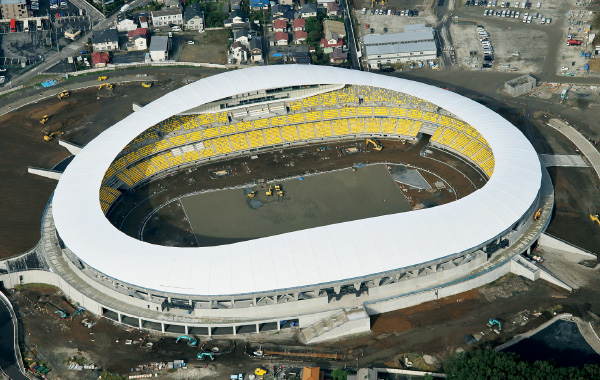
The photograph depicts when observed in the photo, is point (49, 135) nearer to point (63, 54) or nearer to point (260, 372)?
point (63, 54)

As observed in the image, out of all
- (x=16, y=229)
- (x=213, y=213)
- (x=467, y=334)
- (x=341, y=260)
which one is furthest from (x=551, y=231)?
(x=16, y=229)

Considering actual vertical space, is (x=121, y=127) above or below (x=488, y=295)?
above

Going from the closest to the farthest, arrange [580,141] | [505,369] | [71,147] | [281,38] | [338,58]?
[505,369] → [580,141] → [71,147] → [338,58] → [281,38]

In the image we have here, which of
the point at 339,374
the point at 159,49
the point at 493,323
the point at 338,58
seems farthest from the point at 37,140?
the point at 493,323

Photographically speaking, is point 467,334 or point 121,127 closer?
point 467,334

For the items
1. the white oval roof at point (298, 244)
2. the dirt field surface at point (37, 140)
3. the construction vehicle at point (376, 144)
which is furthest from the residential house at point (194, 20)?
the white oval roof at point (298, 244)

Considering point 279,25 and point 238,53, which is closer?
point 238,53

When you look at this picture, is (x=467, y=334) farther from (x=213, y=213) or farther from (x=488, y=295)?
(x=213, y=213)
